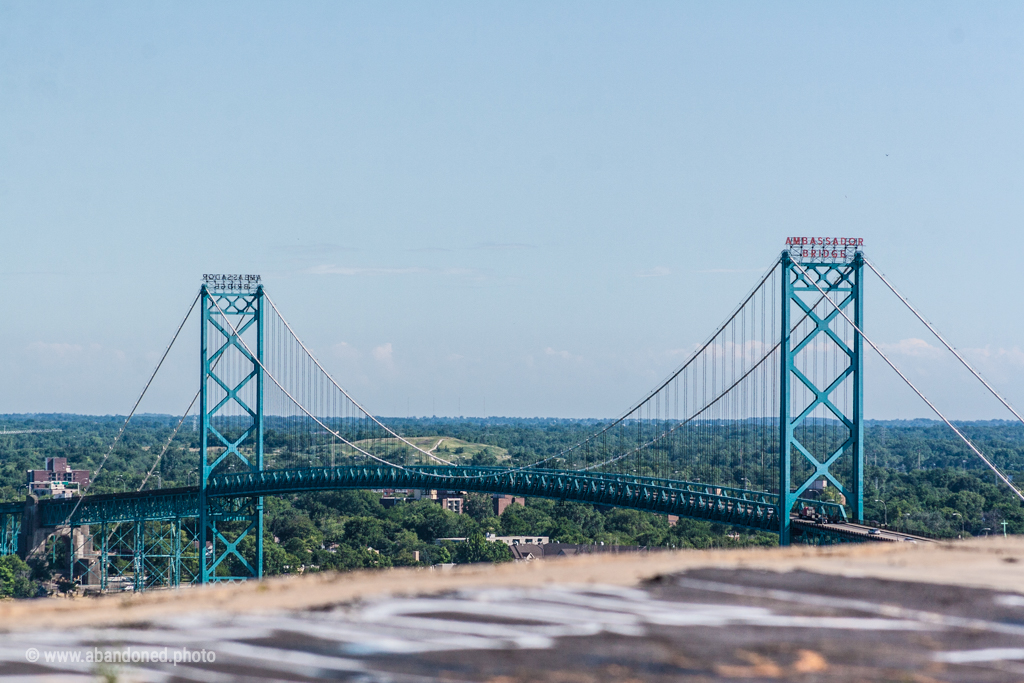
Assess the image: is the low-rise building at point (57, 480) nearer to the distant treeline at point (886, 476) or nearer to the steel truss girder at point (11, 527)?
the distant treeline at point (886, 476)

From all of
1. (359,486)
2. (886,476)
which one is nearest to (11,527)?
(359,486)

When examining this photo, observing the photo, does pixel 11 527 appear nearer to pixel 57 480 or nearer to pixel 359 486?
pixel 359 486

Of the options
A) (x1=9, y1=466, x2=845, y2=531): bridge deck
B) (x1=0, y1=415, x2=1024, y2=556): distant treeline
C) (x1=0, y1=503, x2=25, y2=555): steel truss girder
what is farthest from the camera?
(x1=0, y1=415, x2=1024, y2=556): distant treeline

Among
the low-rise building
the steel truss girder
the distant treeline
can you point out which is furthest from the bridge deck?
the low-rise building

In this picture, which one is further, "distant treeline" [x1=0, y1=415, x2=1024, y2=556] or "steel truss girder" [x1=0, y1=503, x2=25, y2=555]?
"distant treeline" [x1=0, y1=415, x2=1024, y2=556]

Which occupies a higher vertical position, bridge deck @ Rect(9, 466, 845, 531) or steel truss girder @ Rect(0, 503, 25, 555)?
bridge deck @ Rect(9, 466, 845, 531)

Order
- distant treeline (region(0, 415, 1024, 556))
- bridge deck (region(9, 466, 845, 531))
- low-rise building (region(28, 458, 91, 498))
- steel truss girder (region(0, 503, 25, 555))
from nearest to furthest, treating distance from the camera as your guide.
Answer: bridge deck (region(9, 466, 845, 531))
steel truss girder (region(0, 503, 25, 555))
distant treeline (region(0, 415, 1024, 556))
low-rise building (region(28, 458, 91, 498))

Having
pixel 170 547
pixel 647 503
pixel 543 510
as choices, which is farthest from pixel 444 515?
pixel 647 503

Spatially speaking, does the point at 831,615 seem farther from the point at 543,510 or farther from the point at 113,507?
the point at 543,510

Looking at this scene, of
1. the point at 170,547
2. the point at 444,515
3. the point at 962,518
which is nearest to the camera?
the point at 170,547

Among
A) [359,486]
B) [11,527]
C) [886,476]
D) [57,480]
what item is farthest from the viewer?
[57,480]

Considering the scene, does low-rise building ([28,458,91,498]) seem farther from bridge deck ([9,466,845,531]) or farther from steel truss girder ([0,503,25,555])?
bridge deck ([9,466,845,531])
